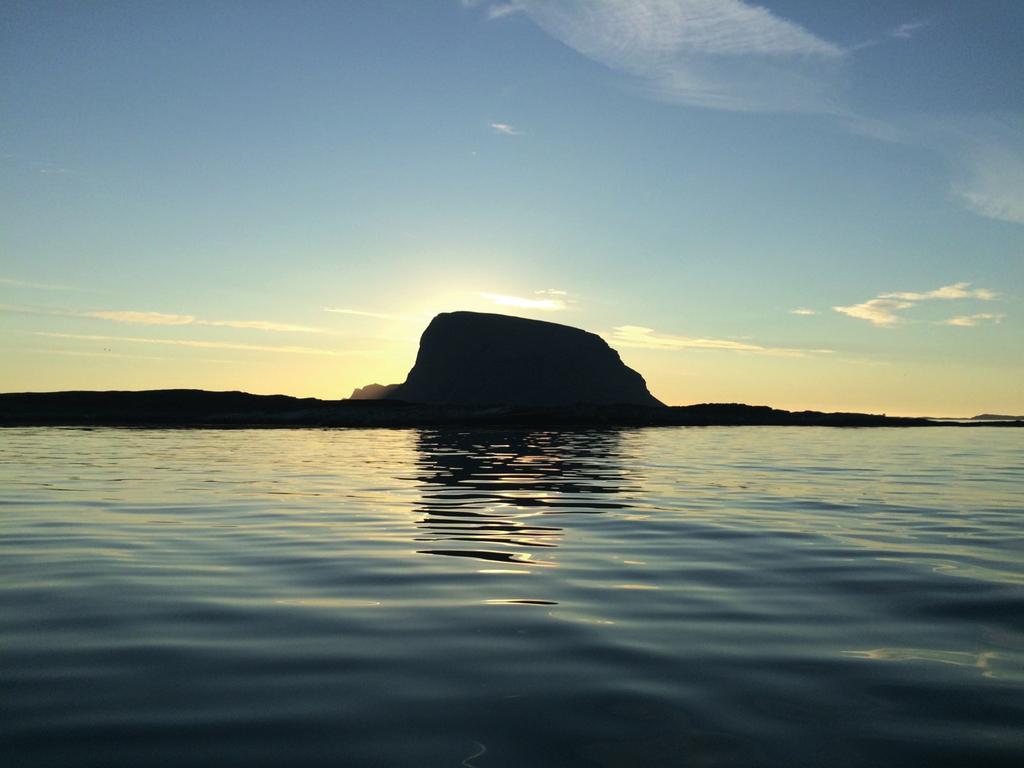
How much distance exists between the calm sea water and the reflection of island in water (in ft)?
0.41

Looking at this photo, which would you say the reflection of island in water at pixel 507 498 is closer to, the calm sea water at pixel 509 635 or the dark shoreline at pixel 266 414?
the calm sea water at pixel 509 635

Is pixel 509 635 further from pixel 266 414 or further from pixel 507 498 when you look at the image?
pixel 266 414

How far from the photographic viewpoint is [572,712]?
499 centimetres

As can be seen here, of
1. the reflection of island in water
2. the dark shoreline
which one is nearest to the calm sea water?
the reflection of island in water

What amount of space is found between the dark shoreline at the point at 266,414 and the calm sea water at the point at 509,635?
6746cm

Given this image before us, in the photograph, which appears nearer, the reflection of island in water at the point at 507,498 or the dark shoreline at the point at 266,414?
the reflection of island in water at the point at 507,498

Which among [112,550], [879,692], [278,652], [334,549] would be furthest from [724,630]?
[112,550]

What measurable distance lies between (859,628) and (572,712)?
3535 millimetres

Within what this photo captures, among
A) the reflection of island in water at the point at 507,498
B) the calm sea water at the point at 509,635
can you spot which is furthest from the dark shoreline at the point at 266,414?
the calm sea water at the point at 509,635

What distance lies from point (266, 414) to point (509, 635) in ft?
311

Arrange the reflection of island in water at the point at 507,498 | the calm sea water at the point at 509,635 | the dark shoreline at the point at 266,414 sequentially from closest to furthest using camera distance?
1. the calm sea water at the point at 509,635
2. the reflection of island in water at the point at 507,498
3. the dark shoreline at the point at 266,414

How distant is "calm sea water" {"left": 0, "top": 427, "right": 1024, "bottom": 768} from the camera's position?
4.55m

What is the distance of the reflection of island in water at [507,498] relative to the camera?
1195cm

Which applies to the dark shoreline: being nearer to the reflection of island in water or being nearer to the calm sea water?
the reflection of island in water
